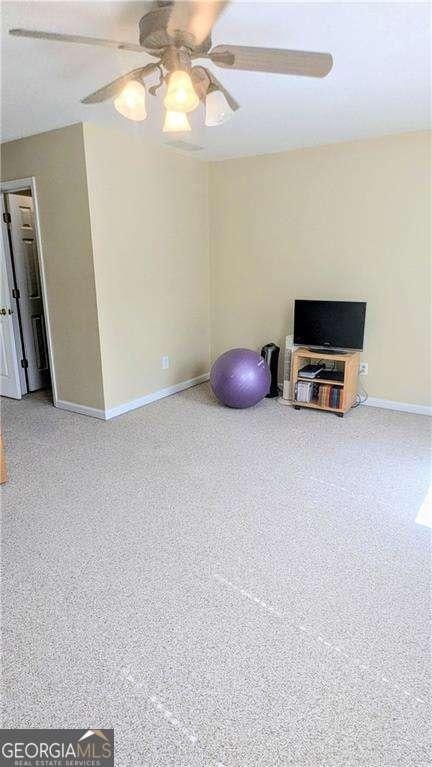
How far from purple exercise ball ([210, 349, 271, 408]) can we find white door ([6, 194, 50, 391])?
2031 millimetres

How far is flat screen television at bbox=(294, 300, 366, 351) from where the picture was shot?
392 cm

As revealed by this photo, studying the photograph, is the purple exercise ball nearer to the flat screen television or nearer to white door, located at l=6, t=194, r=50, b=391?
the flat screen television

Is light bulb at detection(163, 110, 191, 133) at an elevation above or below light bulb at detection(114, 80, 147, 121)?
below

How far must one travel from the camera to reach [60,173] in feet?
11.7

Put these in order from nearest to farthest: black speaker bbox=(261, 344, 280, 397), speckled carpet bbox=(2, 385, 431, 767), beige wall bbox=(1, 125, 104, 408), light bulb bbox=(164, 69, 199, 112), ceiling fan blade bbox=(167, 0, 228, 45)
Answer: speckled carpet bbox=(2, 385, 431, 767) < ceiling fan blade bbox=(167, 0, 228, 45) < light bulb bbox=(164, 69, 199, 112) < beige wall bbox=(1, 125, 104, 408) < black speaker bbox=(261, 344, 280, 397)

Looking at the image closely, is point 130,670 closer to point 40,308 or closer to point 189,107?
point 189,107

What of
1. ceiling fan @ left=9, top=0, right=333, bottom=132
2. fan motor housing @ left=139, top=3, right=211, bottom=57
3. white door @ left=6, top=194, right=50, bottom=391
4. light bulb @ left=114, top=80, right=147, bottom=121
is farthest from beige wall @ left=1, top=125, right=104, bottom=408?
fan motor housing @ left=139, top=3, right=211, bottom=57

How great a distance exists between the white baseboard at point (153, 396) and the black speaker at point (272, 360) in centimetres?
93

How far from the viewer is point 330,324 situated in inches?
159

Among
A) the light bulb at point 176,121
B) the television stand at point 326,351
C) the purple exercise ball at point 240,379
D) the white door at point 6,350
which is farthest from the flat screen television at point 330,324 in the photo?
the white door at point 6,350

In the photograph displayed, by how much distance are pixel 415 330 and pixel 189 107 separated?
2.86 meters

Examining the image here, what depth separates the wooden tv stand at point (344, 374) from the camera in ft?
12.7

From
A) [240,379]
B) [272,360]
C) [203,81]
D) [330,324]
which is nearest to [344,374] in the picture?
[330,324]

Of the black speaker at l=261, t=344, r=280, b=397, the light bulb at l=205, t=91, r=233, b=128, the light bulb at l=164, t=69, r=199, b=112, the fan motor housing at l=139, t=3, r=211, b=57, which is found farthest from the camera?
the black speaker at l=261, t=344, r=280, b=397
